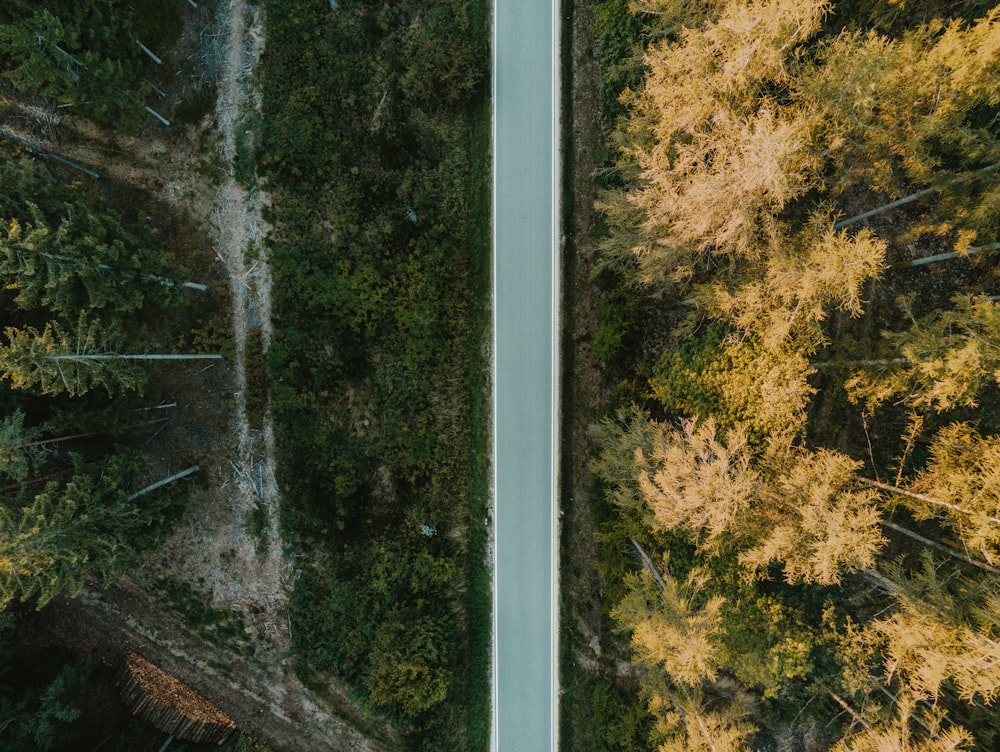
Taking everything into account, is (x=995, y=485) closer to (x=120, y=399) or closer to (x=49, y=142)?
(x=120, y=399)

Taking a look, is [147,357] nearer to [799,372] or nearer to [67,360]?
[67,360]

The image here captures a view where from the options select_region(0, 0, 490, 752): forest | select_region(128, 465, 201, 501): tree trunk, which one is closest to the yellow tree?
select_region(0, 0, 490, 752): forest

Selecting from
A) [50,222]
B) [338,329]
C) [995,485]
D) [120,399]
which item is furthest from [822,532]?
[50,222]

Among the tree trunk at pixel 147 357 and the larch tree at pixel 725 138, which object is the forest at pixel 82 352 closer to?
the tree trunk at pixel 147 357

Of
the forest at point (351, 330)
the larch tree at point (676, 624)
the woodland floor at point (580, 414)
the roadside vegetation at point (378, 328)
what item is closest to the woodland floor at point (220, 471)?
the forest at point (351, 330)

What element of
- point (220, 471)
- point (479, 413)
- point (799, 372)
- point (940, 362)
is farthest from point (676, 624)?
point (220, 471)
